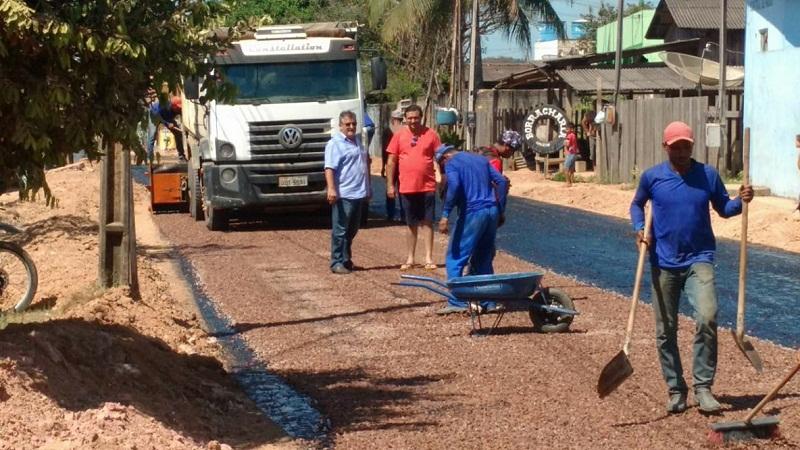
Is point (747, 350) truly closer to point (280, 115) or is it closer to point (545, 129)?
point (280, 115)

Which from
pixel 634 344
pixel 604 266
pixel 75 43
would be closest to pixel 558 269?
pixel 604 266

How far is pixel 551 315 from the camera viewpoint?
11.4 m

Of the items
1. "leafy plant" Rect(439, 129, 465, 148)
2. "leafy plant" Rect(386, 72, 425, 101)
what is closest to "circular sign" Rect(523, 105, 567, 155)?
"leafy plant" Rect(439, 129, 465, 148)

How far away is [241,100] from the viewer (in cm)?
2120

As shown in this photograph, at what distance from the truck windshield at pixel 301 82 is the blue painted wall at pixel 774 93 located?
32.2 ft

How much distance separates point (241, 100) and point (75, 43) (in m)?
13.8

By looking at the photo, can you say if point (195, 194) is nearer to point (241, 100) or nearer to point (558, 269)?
point (241, 100)

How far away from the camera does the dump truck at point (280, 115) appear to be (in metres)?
21.3

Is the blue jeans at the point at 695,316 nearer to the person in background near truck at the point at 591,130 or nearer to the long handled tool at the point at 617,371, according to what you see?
the long handled tool at the point at 617,371

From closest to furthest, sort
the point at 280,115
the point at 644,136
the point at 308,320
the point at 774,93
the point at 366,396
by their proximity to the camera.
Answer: the point at 366,396 < the point at 308,320 < the point at 280,115 < the point at 774,93 < the point at 644,136

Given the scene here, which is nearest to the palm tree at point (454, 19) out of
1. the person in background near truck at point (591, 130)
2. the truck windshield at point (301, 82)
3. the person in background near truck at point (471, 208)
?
the person in background near truck at point (591, 130)

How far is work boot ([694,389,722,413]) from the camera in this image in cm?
817

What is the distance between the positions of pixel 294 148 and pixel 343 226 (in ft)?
19.6

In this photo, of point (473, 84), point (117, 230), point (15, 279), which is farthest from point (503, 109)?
point (117, 230)
